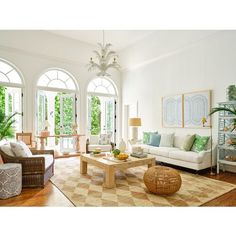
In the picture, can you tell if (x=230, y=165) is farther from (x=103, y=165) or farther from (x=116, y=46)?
Answer: (x=116, y=46)

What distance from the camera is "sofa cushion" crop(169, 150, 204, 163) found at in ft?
13.7

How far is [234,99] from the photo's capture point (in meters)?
4.32

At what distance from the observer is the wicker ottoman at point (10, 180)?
292 centimetres

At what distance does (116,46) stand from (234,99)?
4.66 m

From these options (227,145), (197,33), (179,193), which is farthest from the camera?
(197,33)

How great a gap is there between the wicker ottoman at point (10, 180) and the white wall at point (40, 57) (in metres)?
3.06

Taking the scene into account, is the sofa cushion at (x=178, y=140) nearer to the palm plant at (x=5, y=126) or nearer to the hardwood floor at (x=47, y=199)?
the hardwood floor at (x=47, y=199)

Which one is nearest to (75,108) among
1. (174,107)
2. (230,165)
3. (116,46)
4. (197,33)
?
(116,46)

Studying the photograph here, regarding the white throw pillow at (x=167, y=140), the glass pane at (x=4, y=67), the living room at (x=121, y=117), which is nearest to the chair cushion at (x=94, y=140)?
the living room at (x=121, y=117)

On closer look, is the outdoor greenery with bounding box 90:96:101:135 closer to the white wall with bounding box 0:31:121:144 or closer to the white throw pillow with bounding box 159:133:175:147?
the white wall with bounding box 0:31:121:144

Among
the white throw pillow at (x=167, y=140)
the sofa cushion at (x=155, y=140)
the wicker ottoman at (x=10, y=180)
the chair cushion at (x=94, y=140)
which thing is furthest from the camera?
the chair cushion at (x=94, y=140)

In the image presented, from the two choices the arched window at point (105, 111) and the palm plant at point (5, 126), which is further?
the arched window at point (105, 111)

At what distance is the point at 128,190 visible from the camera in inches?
128

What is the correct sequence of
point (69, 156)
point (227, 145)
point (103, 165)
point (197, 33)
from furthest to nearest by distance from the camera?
1. point (69, 156)
2. point (197, 33)
3. point (227, 145)
4. point (103, 165)
